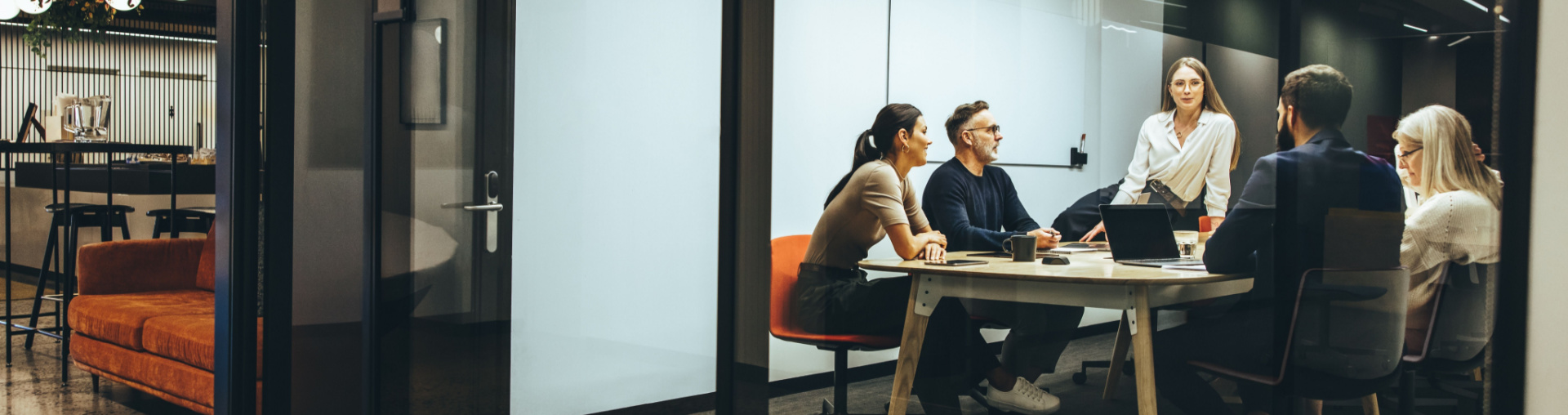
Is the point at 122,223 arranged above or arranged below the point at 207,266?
above

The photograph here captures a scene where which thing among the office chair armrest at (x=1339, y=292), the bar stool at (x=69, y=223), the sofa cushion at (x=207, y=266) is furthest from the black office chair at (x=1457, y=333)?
the bar stool at (x=69, y=223)

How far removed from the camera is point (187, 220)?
5.20 meters

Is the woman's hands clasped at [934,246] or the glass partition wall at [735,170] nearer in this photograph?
the glass partition wall at [735,170]

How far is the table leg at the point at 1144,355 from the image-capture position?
1.49 m

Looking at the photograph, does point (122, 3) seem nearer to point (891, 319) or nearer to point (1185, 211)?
point (891, 319)

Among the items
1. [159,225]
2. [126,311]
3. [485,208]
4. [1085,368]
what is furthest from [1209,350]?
[159,225]

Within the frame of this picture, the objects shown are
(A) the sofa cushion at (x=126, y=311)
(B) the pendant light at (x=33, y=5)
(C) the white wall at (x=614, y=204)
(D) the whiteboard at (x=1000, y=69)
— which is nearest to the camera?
(D) the whiteboard at (x=1000, y=69)

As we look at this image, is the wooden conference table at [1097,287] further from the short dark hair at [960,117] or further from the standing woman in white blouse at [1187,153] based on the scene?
the short dark hair at [960,117]

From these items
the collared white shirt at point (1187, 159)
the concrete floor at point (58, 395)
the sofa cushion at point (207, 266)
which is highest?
the collared white shirt at point (1187, 159)

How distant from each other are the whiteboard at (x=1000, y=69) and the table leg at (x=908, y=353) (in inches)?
12.0

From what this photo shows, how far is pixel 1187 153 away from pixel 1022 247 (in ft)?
1.03

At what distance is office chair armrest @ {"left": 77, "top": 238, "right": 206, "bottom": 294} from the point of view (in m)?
4.01

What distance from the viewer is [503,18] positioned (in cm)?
263

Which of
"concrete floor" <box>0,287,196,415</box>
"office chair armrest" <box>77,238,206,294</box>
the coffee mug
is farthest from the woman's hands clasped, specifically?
"office chair armrest" <box>77,238,206,294</box>
